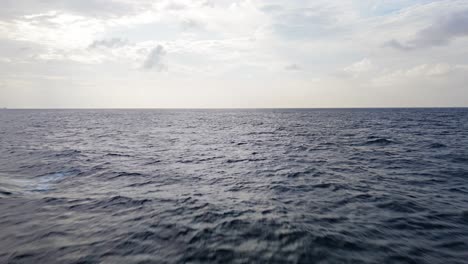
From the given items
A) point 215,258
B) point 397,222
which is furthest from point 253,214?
point 397,222

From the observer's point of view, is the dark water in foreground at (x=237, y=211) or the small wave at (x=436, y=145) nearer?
the dark water in foreground at (x=237, y=211)

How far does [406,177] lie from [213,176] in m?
13.9

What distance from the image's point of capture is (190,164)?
941 inches

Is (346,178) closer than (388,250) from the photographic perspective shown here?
No

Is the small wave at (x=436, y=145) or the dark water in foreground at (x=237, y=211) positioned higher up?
the small wave at (x=436, y=145)

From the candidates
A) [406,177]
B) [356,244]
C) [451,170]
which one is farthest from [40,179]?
[451,170]

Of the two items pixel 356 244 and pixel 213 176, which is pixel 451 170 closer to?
pixel 356 244

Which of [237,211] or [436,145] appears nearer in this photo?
[237,211]

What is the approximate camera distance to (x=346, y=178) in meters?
18.1

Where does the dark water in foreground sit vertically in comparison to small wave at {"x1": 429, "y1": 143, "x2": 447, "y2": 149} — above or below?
below

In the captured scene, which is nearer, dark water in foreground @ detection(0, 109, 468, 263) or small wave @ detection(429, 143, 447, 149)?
dark water in foreground @ detection(0, 109, 468, 263)

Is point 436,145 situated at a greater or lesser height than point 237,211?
greater

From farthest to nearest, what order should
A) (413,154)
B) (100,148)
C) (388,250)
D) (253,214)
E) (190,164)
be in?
(100,148) → (413,154) → (190,164) → (253,214) → (388,250)

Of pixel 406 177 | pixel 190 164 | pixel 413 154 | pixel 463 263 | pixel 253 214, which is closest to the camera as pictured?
pixel 463 263
